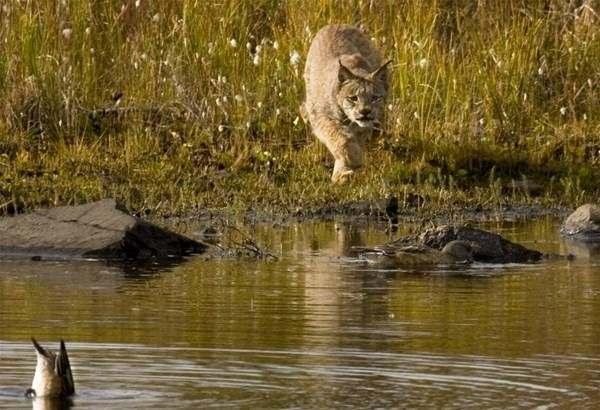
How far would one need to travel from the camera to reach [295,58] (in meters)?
16.4

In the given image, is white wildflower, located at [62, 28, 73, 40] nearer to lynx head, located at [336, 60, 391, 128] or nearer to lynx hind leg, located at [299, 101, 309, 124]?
lynx hind leg, located at [299, 101, 309, 124]

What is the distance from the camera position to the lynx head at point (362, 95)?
599 inches

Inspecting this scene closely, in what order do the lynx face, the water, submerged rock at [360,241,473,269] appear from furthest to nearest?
1. the lynx face
2. submerged rock at [360,241,473,269]
3. the water

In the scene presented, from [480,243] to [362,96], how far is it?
3.71 m

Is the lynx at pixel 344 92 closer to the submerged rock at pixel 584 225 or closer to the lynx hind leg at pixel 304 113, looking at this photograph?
the lynx hind leg at pixel 304 113

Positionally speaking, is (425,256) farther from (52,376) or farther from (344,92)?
(52,376)

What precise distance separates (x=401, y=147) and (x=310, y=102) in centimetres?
81

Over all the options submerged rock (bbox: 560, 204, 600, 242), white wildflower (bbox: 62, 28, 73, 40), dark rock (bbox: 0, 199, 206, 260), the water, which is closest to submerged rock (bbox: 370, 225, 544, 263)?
the water

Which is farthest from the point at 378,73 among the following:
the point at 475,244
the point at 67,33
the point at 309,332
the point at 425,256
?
the point at 309,332

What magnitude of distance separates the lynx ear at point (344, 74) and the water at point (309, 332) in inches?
132

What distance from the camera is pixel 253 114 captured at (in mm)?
16078

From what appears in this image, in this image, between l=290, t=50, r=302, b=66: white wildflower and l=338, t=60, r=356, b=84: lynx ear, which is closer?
l=338, t=60, r=356, b=84: lynx ear

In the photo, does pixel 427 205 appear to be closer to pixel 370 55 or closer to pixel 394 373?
pixel 370 55

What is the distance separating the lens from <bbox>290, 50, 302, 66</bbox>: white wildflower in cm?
1636
